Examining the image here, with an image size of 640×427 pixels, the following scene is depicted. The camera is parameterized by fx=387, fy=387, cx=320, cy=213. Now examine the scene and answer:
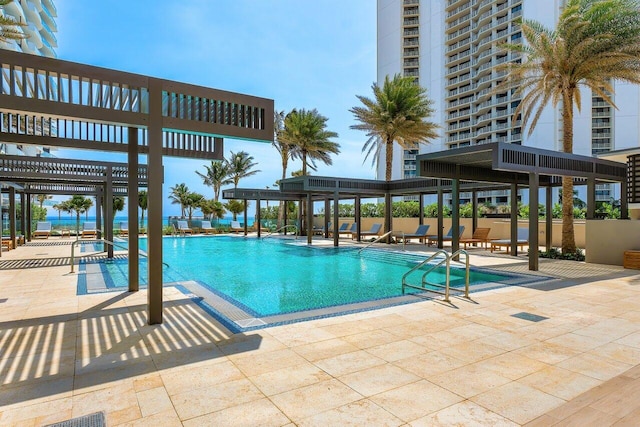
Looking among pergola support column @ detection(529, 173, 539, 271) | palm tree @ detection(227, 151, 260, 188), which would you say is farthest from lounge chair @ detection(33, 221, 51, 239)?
pergola support column @ detection(529, 173, 539, 271)

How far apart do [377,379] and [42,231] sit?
2699 cm

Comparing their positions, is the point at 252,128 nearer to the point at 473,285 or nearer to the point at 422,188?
the point at 473,285

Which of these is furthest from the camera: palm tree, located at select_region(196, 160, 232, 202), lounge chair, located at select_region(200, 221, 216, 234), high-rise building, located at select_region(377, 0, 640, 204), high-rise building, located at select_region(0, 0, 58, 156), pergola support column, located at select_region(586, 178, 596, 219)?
high-rise building, located at select_region(377, 0, 640, 204)

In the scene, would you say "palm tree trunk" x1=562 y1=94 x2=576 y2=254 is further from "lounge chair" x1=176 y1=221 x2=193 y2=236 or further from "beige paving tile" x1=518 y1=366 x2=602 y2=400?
"lounge chair" x1=176 y1=221 x2=193 y2=236

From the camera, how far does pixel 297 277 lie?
10.3 metres

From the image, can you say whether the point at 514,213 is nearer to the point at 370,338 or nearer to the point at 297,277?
the point at 297,277

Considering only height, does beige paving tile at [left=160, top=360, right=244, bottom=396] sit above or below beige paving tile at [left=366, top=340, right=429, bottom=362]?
above

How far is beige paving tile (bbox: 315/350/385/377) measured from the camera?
3728mm

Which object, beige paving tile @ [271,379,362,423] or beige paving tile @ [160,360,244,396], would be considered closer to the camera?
beige paving tile @ [271,379,362,423]

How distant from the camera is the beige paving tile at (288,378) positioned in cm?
334

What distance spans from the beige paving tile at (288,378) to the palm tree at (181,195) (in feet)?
143

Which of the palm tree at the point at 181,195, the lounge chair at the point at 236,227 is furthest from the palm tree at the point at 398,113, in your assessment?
the palm tree at the point at 181,195

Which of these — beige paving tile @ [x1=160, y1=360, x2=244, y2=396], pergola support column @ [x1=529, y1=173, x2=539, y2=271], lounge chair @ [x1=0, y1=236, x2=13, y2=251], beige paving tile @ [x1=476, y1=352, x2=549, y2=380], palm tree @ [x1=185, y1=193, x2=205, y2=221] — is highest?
palm tree @ [x1=185, y1=193, x2=205, y2=221]

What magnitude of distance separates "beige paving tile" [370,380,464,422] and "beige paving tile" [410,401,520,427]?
0.19 ft
